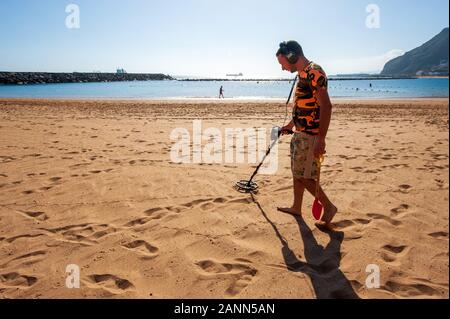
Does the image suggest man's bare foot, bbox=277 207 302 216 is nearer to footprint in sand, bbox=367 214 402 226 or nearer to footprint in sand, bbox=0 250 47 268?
footprint in sand, bbox=367 214 402 226

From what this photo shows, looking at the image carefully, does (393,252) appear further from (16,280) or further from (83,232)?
(16,280)

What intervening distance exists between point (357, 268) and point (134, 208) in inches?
117

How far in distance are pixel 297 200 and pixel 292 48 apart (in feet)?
6.37

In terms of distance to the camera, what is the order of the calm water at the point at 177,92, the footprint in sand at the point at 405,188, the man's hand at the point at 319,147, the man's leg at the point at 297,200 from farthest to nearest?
the calm water at the point at 177,92 < the footprint in sand at the point at 405,188 < the man's leg at the point at 297,200 < the man's hand at the point at 319,147

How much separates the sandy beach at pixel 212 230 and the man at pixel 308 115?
→ 73 centimetres

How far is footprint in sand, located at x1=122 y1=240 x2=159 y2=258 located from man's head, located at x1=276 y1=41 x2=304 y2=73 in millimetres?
2559

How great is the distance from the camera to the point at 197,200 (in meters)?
4.59

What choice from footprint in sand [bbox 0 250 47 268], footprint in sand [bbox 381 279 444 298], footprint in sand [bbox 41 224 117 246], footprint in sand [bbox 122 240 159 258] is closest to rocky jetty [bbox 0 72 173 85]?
footprint in sand [bbox 41 224 117 246]

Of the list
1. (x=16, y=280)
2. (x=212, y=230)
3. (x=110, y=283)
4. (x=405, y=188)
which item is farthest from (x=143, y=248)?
(x=405, y=188)

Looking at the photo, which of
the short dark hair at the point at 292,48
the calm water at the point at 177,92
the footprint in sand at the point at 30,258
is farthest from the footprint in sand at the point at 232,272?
the calm water at the point at 177,92

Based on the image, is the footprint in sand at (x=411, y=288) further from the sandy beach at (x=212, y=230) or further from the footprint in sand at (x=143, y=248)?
the footprint in sand at (x=143, y=248)

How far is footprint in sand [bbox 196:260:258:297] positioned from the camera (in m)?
2.75

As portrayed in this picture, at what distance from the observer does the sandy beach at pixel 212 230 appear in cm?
278

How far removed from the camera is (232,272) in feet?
9.68
